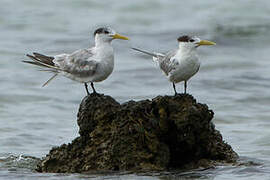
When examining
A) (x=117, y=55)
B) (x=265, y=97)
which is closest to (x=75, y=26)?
(x=117, y=55)

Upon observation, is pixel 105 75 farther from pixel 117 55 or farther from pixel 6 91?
pixel 117 55

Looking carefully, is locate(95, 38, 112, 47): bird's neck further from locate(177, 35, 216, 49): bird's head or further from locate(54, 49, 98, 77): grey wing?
locate(177, 35, 216, 49): bird's head

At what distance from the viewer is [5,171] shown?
30.2 feet

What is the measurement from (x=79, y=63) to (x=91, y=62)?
0.21 meters

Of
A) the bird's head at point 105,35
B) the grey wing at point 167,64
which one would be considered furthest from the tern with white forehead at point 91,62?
the grey wing at point 167,64

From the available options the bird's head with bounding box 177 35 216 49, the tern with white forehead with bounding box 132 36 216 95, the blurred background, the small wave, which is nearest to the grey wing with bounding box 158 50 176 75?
the tern with white forehead with bounding box 132 36 216 95

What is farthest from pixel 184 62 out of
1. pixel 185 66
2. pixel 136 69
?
pixel 136 69

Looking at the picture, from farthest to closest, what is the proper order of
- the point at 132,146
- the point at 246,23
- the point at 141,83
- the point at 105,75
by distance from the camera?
the point at 246,23 → the point at 141,83 → the point at 105,75 → the point at 132,146

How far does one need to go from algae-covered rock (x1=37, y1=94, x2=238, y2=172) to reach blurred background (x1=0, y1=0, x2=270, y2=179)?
0.28 meters

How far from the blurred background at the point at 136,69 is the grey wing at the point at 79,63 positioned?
138cm

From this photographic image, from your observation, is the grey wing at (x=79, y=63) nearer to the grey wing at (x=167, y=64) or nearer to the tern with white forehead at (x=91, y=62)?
the tern with white forehead at (x=91, y=62)

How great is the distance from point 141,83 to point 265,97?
3.00 meters

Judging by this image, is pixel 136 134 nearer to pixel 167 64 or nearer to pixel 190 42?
pixel 167 64

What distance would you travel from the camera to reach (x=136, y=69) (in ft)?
57.8
